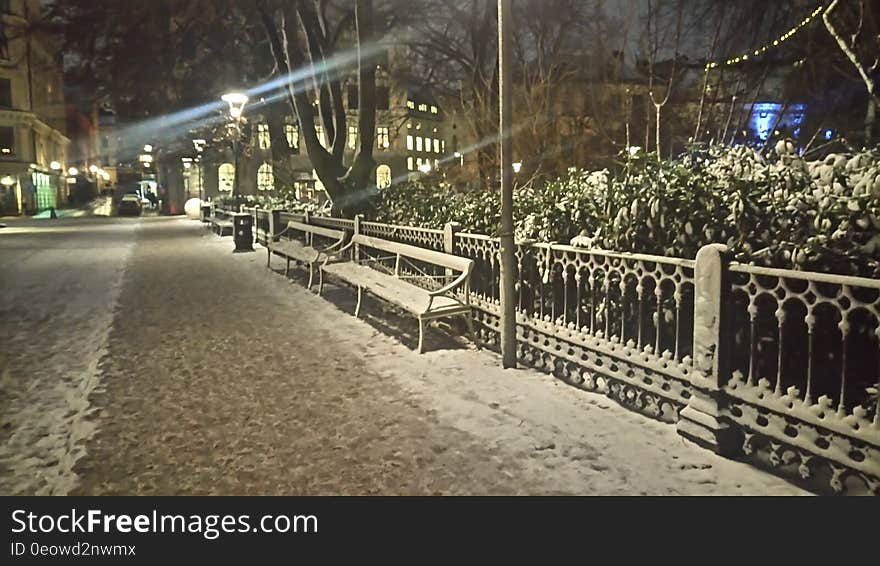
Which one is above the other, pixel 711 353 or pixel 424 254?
pixel 424 254

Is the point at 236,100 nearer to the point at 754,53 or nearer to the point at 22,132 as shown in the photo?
the point at 754,53

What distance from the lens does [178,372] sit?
267 inches

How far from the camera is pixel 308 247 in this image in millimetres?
14266

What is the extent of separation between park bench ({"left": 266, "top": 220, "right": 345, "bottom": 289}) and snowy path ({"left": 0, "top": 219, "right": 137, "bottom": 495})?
3.12m

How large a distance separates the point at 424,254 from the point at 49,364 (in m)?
4.09

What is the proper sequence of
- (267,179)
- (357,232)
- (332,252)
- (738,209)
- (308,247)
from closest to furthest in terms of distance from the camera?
(738,209)
(357,232)
(332,252)
(308,247)
(267,179)

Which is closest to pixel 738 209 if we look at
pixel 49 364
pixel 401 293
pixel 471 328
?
pixel 471 328

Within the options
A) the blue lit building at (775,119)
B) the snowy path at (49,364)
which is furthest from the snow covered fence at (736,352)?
the blue lit building at (775,119)

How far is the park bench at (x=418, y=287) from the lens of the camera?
294 inches

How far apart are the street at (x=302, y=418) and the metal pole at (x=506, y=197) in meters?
0.37

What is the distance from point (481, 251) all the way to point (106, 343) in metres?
4.24

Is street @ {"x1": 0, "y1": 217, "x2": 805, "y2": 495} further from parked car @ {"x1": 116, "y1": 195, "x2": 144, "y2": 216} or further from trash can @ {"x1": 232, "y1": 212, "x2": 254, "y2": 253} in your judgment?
parked car @ {"x1": 116, "y1": 195, "x2": 144, "y2": 216}

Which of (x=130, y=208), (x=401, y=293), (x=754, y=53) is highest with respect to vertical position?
(x=754, y=53)

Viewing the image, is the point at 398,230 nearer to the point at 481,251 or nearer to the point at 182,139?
the point at 481,251
